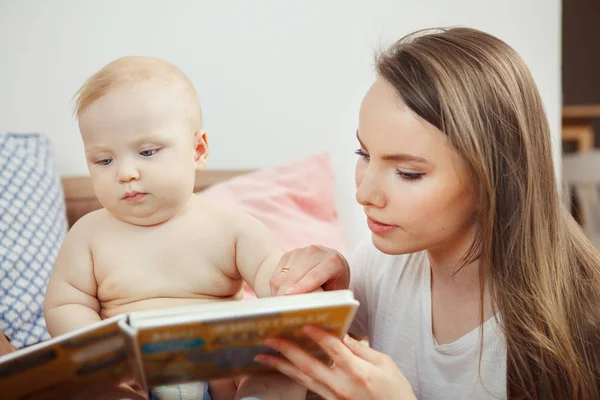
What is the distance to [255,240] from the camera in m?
1.00

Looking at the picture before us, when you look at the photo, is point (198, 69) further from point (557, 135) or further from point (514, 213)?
point (557, 135)

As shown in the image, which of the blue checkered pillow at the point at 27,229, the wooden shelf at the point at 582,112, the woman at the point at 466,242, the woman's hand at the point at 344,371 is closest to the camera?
the woman's hand at the point at 344,371

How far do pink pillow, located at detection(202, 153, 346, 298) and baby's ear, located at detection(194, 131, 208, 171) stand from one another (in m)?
0.63

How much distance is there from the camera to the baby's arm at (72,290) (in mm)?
948

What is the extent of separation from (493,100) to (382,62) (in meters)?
0.18

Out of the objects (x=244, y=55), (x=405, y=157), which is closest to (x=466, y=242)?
(x=405, y=157)

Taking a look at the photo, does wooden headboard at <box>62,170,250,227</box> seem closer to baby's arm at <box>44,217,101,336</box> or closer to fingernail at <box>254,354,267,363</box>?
baby's arm at <box>44,217,101,336</box>

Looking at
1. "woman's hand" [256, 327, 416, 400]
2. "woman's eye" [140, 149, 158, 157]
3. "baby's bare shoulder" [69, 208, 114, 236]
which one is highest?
"woman's eye" [140, 149, 158, 157]

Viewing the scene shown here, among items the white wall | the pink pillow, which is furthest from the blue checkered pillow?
the pink pillow

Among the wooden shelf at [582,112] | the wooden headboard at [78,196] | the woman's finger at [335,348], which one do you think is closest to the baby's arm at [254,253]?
the woman's finger at [335,348]

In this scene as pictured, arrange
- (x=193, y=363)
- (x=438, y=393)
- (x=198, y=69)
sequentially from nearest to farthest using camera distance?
(x=193, y=363), (x=438, y=393), (x=198, y=69)

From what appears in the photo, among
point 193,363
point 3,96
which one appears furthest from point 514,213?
point 3,96

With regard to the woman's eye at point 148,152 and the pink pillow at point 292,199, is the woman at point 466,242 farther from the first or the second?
the pink pillow at point 292,199

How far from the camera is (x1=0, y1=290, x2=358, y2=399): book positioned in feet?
2.17
